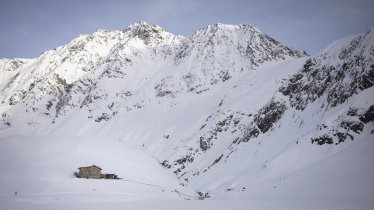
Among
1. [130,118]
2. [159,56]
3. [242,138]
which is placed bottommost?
[242,138]

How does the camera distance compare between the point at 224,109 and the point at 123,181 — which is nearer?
the point at 123,181

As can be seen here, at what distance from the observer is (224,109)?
367 feet

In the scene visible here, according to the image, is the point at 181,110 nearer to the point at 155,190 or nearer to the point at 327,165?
the point at 155,190

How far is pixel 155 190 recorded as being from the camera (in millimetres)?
61969

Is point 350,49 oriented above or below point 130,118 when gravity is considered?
below

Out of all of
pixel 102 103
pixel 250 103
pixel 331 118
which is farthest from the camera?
pixel 102 103

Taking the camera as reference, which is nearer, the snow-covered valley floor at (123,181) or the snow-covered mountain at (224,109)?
the snow-covered valley floor at (123,181)

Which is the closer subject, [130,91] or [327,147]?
[327,147]

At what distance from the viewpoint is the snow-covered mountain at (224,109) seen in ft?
200

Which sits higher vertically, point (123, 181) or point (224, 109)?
point (224, 109)

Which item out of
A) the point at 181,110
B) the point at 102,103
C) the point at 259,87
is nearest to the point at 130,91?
the point at 102,103

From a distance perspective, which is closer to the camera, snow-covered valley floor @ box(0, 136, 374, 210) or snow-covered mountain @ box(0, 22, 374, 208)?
snow-covered valley floor @ box(0, 136, 374, 210)

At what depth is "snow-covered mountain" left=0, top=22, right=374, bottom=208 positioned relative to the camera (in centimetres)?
6084

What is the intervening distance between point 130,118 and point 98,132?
12218mm
